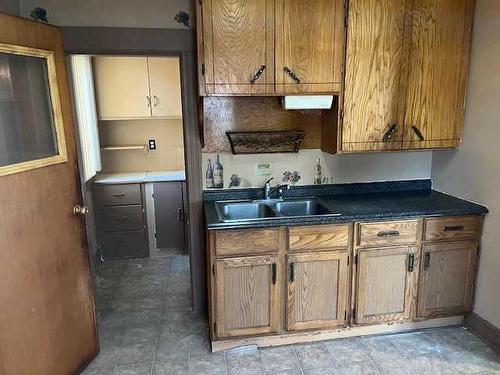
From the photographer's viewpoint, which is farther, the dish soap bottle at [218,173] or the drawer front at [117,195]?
the drawer front at [117,195]

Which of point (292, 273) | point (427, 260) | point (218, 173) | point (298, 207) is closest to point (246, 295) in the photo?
point (292, 273)

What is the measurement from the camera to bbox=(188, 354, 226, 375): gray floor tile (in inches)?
89.1

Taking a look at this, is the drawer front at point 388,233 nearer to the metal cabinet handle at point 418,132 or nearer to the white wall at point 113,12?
the metal cabinet handle at point 418,132

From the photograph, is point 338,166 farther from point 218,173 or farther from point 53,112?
point 53,112

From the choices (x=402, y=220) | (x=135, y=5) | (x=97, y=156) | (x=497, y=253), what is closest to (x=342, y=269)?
(x=402, y=220)

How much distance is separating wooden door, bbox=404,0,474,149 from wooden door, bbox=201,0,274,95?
0.93m

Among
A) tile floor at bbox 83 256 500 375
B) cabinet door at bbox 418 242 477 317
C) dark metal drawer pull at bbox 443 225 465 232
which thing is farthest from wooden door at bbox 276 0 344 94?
tile floor at bbox 83 256 500 375

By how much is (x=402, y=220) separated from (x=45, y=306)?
6.85 ft

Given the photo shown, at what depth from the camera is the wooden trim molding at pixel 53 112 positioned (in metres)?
1.79

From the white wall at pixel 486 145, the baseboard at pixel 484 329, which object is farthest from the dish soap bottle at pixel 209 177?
the baseboard at pixel 484 329

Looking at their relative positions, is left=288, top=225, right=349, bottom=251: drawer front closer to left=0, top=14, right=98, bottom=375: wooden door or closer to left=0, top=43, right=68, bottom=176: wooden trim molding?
left=0, top=14, right=98, bottom=375: wooden door

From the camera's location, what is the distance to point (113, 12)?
7.85ft

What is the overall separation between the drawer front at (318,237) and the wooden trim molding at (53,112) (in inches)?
53.6

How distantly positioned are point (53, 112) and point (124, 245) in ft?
7.00
